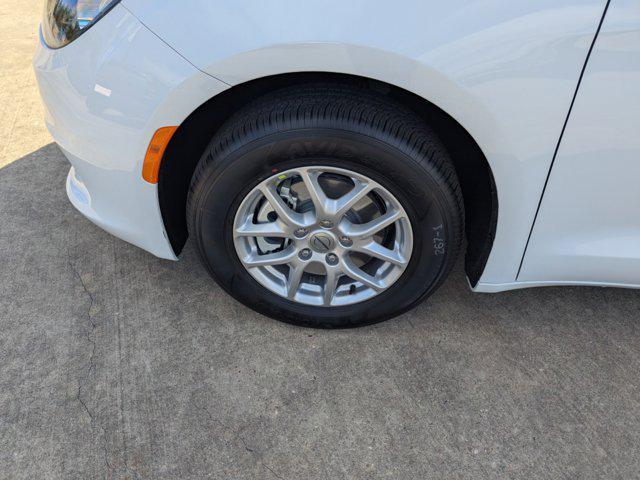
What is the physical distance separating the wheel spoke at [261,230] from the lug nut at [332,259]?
16cm

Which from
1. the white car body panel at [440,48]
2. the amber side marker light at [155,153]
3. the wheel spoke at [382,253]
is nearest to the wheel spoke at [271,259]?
the wheel spoke at [382,253]

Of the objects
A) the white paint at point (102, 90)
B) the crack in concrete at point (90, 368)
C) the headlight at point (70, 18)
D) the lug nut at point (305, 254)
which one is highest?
the headlight at point (70, 18)

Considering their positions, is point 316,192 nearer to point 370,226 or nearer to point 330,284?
point 370,226

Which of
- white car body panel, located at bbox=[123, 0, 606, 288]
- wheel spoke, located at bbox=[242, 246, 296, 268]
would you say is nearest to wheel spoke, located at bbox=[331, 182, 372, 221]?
wheel spoke, located at bbox=[242, 246, 296, 268]

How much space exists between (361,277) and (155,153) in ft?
2.51

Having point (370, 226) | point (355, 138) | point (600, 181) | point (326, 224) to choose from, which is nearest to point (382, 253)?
point (370, 226)

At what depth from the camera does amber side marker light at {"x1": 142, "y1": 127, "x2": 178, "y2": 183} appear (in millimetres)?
1547

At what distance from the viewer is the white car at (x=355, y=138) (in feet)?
4.29

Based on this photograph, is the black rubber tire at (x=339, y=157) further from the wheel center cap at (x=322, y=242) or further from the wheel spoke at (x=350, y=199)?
the wheel center cap at (x=322, y=242)

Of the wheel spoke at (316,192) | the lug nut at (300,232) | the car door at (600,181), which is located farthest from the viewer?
the lug nut at (300,232)

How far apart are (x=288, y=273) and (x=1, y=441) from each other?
103 cm

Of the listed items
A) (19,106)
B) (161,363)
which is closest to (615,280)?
(161,363)

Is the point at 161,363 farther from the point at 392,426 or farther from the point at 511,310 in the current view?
the point at 511,310

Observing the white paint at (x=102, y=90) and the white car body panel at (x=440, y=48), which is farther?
the white paint at (x=102, y=90)
